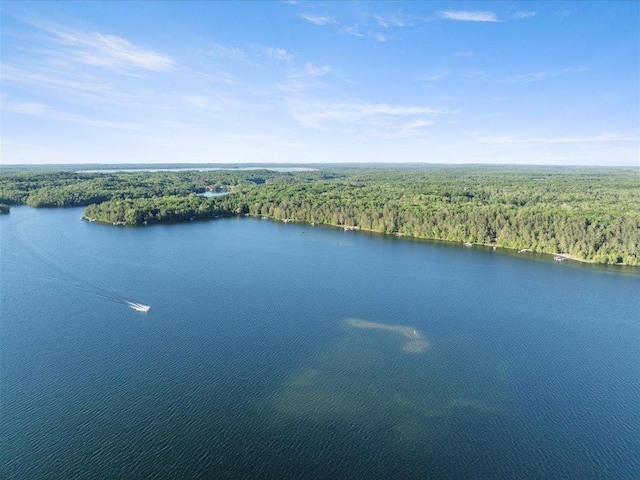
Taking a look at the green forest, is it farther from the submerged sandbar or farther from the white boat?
the white boat

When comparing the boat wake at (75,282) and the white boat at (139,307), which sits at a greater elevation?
the boat wake at (75,282)

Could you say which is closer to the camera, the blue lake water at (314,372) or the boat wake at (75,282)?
the blue lake water at (314,372)

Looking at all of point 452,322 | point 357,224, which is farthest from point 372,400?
point 357,224

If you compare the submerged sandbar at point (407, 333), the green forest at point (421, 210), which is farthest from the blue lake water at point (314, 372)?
the green forest at point (421, 210)

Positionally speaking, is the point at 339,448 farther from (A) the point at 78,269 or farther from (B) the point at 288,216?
(B) the point at 288,216

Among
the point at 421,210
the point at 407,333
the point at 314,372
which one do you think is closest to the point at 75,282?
the point at 314,372

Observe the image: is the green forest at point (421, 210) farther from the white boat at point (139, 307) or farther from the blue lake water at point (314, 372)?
the white boat at point (139, 307)
